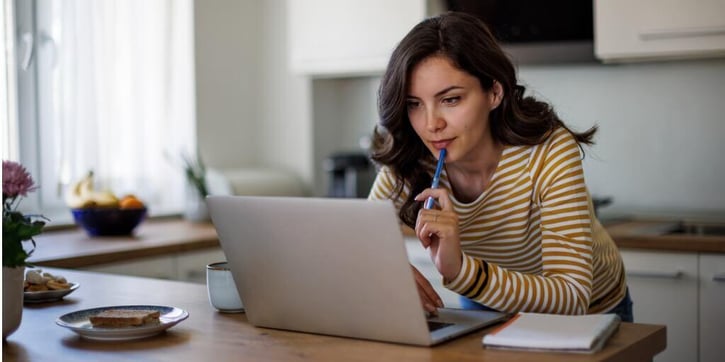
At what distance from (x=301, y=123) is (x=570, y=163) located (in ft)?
7.09

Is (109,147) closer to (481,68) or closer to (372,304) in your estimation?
(481,68)

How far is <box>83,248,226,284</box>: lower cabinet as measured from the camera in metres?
2.61

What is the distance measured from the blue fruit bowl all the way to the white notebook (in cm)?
187

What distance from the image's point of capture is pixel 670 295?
101 inches

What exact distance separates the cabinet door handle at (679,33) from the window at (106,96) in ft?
5.38

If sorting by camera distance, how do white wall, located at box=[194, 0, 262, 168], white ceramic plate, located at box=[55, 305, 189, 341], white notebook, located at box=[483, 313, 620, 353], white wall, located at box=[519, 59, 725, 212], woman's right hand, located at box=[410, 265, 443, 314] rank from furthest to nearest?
white wall, located at box=[194, 0, 262, 168] → white wall, located at box=[519, 59, 725, 212] → woman's right hand, located at box=[410, 265, 443, 314] → white ceramic plate, located at box=[55, 305, 189, 341] → white notebook, located at box=[483, 313, 620, 353]

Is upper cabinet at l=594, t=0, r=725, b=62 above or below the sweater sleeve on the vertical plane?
above

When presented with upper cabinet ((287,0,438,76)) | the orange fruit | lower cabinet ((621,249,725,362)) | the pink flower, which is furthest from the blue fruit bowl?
lower cabinet ((621,249,725,362))

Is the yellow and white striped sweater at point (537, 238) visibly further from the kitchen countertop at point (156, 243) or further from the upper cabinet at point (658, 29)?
the upper cabinet at point (658, 29)

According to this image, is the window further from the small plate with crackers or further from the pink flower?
the pink flower

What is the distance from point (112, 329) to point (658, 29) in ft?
6.56

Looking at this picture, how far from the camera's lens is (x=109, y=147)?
10.7 feet

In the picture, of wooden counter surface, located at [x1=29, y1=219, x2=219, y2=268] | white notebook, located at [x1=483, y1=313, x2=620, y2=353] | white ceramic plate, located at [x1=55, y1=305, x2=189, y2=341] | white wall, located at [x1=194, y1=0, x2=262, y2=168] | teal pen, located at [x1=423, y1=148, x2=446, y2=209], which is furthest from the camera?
white wall, located at [x1=194, y1=0, x2=262, y2=168]

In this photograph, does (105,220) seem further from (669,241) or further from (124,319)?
(669,241)
